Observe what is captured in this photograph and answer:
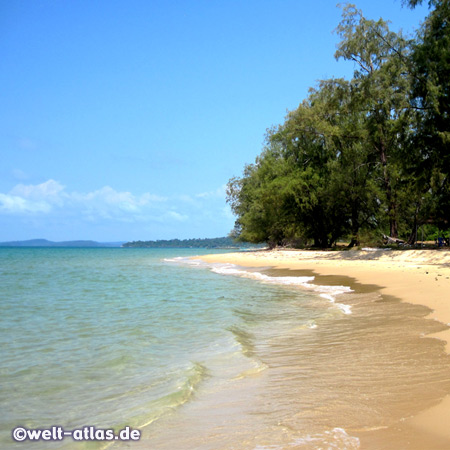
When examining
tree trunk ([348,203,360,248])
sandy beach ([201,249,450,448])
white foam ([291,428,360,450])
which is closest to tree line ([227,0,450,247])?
tree trunk ([348,203,360,248])

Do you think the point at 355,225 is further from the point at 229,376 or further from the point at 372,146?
the point at 229,376

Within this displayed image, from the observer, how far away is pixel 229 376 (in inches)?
226

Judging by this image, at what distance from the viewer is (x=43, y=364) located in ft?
21.9

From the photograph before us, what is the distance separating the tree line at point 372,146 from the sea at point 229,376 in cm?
1711

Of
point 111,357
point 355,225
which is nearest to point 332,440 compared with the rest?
point 111,357

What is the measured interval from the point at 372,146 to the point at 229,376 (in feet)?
98.5

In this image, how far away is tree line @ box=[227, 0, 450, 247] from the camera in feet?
80.0

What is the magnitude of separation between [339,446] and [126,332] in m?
6.40

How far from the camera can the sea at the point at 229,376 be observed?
3.78 m

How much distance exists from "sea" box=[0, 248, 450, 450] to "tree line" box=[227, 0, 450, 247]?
1711 centimetres

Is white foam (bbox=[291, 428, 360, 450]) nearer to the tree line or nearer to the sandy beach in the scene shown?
the sandy beach

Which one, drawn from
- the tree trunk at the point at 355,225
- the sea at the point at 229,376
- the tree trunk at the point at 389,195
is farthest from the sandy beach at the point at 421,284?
the tree trunk at the point at 355,225

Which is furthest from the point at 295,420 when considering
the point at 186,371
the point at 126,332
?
the point at 126,332

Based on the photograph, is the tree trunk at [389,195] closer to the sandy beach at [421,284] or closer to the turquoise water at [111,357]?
the sandy beach at [421,284]
